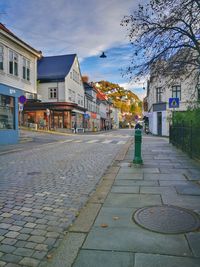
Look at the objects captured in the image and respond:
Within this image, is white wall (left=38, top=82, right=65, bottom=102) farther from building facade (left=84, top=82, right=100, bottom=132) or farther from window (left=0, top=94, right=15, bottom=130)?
window (left=0, top=94, right=15, bottom=130)

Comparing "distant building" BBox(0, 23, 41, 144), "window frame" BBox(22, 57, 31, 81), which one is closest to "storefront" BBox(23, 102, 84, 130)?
"distant building" BBox(0, 23, 41, 144)

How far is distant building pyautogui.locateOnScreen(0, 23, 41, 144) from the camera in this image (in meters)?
18.6

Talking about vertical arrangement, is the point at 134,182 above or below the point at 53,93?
below

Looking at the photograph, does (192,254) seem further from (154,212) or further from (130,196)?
(130,196)

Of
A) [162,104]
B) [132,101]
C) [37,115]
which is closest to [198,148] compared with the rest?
[162,104]

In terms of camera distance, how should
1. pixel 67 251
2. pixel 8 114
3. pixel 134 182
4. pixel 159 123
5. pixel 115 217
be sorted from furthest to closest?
pixel 159 123
pixel 8 114
pixel 134 182
pixel 115 217
pixel 67 251

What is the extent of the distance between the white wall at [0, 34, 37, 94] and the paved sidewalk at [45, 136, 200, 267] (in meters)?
16.3

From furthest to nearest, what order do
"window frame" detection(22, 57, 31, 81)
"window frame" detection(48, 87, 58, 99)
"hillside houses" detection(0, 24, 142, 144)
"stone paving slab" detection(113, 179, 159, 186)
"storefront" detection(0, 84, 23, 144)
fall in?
"window frame" detection(48, 87, 58, 99) → "window frame" detection(22, 57, 31, 81) → "hillside houses" detection(0, 24, 142, 144) → "storefront" detection(0, 84, 23, 144) → "stone paving slab" detection(113, 179, 159, 186)

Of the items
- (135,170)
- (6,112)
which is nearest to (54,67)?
(6,112)

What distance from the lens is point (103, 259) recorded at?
310cm

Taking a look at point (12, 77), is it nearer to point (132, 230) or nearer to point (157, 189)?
point (157, 189)

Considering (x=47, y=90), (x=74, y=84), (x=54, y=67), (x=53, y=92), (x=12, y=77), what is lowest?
(x=12, y=77)

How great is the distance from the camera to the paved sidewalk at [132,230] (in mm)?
3105

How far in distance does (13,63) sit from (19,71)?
1114mm
